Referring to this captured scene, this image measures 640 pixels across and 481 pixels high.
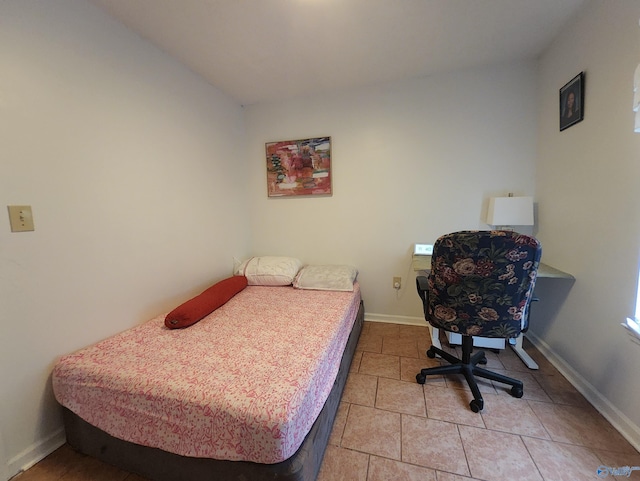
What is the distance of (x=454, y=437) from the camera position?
4.36ft

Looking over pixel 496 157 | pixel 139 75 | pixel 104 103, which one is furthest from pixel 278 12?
pixel 496 157

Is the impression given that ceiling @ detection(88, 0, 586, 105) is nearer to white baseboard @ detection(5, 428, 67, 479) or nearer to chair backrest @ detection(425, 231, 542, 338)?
chair backrest @ detection(425, 231, 542, 338)

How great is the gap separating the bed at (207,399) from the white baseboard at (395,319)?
4.08ft

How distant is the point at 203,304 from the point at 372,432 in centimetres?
137

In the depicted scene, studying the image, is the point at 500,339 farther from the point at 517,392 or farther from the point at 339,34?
the point at 339,34

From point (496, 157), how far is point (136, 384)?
3.07m

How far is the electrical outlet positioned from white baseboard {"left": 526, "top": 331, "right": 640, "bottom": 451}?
1.16 metres

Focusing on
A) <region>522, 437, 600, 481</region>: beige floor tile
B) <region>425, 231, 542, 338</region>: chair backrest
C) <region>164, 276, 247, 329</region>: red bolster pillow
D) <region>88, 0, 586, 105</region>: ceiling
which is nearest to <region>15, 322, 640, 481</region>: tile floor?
<region>522, 437, 600, 481</region>: beige floor tile

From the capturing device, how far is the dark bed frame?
947 millimetres

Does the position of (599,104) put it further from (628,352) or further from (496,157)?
(628,352)

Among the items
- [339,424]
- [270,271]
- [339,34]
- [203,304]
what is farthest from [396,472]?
[339,34]

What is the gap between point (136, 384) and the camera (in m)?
1.09

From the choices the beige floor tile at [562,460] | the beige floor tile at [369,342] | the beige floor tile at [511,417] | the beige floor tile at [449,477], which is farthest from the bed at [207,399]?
the beige floor tile at [562,460]

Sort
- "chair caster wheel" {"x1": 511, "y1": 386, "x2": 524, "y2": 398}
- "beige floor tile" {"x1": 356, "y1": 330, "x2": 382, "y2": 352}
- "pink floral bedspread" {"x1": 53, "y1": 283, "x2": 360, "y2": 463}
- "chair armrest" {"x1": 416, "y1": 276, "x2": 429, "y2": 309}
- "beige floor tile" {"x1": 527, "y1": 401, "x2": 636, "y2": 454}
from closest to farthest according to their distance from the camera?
"pink floral bedspread" {"x1": 53, "y1": 283, "x2": 360, "y2": 463} → "beige floor tile" {"x1": 527, "y1": 401, "x2": 636, "y2": 454} → "chair caster wheel" {"x1": 511, "y1": 386, "x2": 524, "y2": 398} → "chair armrest" {"x1": 416, "y1": 276, "x2": 429, "y2": 309} → "beige floor tile" {"x1": 356, "y1": 330, "x2": 382, "y2": 352}
